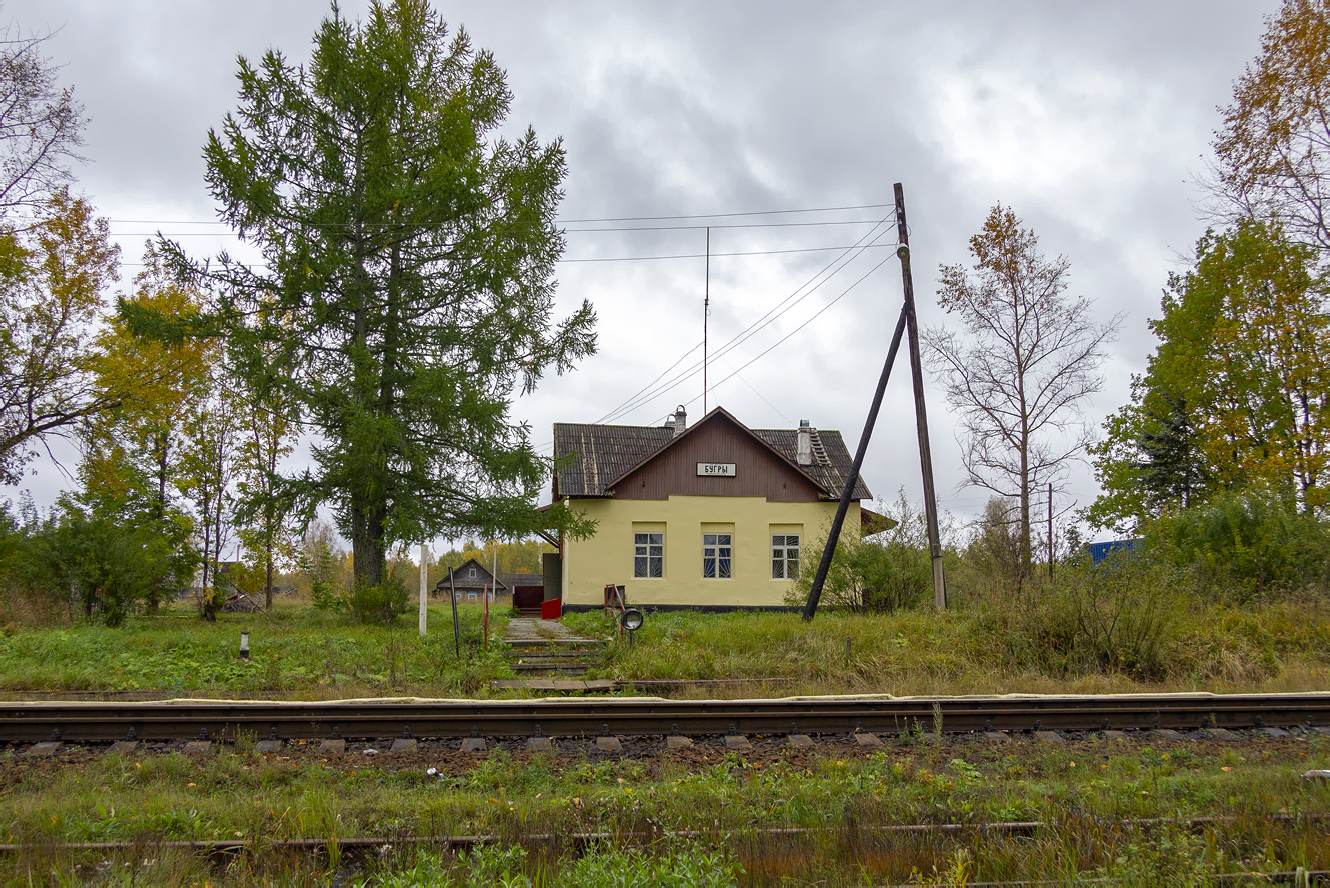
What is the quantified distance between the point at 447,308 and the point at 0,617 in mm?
11073

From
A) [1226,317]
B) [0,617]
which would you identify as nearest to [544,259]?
[0,617]

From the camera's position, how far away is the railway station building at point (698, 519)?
27.1m

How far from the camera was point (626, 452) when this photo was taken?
1160 inches

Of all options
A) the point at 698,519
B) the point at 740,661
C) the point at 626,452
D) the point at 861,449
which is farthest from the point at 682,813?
the point at 626,452

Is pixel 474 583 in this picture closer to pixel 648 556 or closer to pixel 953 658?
pixel 648 556

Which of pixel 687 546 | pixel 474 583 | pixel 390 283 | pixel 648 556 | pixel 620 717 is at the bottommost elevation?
pixel 474 583

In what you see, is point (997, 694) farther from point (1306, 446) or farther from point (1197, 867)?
point (1306, 446)

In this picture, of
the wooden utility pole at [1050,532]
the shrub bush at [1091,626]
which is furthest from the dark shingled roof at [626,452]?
the shrub bush at [1091,626]

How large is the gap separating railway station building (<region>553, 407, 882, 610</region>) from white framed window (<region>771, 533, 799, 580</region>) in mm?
37

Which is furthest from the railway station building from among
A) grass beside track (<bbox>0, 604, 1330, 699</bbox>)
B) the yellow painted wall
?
grass beside track (<bbox>0, 604, 1330, 699</bbox>)

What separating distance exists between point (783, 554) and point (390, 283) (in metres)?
16.6

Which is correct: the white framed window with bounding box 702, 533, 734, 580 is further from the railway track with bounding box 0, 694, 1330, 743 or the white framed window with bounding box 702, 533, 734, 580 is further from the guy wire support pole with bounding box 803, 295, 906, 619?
the railway track with bounding box 0, 694, 1330, 743

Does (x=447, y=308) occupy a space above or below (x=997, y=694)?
above

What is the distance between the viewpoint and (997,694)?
1023 cm
